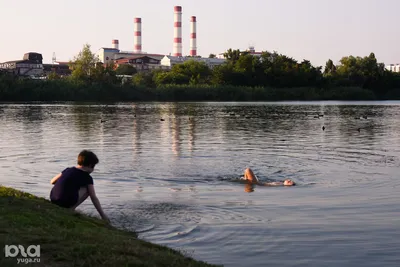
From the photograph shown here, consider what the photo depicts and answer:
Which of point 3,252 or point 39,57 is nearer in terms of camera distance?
point 3,252

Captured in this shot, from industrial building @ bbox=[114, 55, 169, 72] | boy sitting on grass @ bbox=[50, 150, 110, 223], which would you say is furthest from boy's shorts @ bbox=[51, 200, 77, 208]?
industrial building @ bbox=[114, 55, 169, 72]

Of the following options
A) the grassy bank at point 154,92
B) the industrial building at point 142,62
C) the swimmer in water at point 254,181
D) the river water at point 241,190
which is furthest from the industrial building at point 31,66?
the swimmer in water at point 254,181

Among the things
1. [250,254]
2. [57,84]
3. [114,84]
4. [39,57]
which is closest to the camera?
[250,254]

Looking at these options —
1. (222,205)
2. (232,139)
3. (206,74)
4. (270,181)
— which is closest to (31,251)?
(222,205)

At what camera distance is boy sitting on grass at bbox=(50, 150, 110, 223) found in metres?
12.0

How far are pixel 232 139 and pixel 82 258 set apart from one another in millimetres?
28124

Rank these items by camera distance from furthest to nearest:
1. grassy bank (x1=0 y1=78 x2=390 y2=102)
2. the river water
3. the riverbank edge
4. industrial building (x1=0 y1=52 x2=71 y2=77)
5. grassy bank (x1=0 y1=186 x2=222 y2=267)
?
industrial building (x1=0 y1=52 x2=71 y2=77), the riverbank edge, grassy bank (x1=0 y1=78 x2=390 y2=102), the river water, grassy bank (x1=0 y1=186 x2=222 y2=267)

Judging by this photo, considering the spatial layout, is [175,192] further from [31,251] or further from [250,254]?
[31,251]

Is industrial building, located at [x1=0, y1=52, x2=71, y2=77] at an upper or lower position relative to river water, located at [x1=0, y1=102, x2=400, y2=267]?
upper

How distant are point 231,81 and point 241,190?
117340 millimetres

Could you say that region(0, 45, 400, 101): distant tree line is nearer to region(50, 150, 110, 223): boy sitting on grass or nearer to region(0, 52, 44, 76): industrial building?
region(0, 52, 44, 76): industrial building

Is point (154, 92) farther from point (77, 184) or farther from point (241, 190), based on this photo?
point (77, 184)

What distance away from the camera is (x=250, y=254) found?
11.2 metres

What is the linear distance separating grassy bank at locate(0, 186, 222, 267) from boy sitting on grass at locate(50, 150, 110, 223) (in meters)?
0.70
